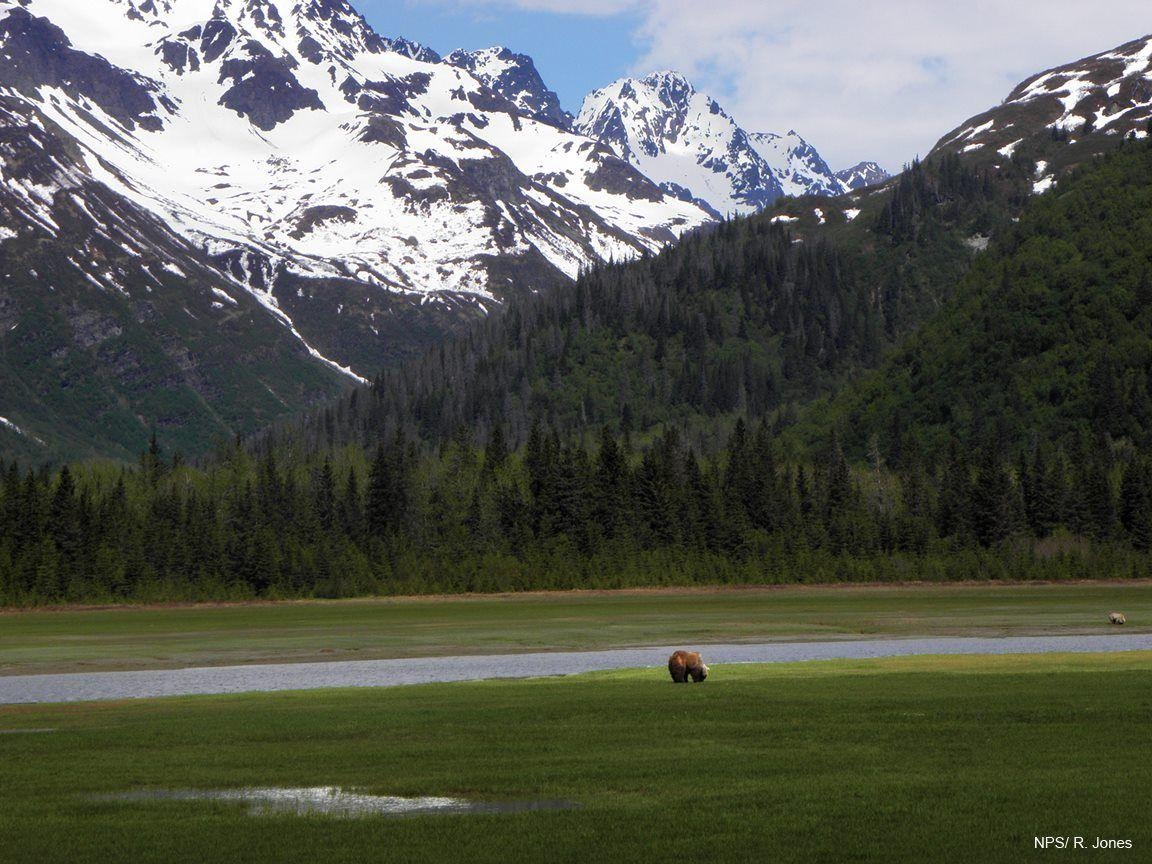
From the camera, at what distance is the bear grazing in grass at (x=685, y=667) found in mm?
46219

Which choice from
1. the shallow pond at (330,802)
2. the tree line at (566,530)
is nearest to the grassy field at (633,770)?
the shallow pond at (330,802)

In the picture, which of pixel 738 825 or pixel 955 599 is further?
pixel 955 599

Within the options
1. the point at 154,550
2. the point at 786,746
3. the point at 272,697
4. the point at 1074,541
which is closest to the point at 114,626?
the point at 154,550

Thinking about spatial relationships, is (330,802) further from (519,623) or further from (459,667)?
(519,623)

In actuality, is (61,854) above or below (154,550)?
below

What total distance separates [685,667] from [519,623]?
53929 millimetres

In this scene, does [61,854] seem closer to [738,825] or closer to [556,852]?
[556,852]

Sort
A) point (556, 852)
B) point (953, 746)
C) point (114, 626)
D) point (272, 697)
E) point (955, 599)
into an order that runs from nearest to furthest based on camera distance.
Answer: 1. point (556, 852)
2. point (953, 746)
3. point (272, 697)
4. point (114, 626)
5. point (955, 599)

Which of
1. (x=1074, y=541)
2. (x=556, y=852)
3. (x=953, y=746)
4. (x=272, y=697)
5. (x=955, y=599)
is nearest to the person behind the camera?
(x=556, y=852)

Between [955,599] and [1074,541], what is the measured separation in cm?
5660

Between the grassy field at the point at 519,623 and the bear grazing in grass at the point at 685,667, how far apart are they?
92.9ft

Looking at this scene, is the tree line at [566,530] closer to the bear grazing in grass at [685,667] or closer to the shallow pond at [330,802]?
the bear grazing in grass at [685,667]

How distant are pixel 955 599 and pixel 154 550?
83490 millimetres

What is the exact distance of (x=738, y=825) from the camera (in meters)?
23.7
